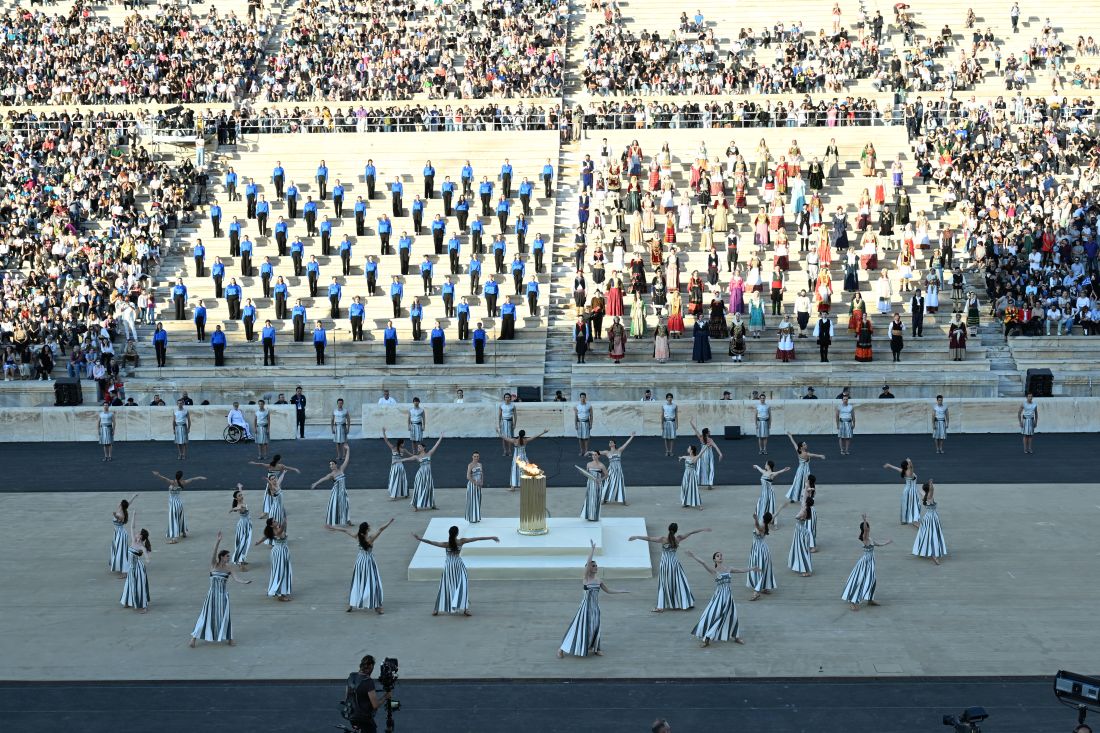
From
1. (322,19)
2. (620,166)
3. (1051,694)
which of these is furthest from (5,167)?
(1051,694)

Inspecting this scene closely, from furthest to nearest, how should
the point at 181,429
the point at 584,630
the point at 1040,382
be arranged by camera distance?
the point at 1040,382 < the point at 181,429 < the point at 584,630

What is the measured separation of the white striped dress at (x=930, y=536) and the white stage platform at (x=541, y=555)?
4.62 metres

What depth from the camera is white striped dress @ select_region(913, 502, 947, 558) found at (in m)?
25.7

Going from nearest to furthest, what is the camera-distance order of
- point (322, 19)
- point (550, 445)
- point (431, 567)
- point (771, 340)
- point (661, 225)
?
point (431, 567) < point (550, 445) < point (771, 340) < point (661, 225) < point (322, 19)

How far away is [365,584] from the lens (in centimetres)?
2320

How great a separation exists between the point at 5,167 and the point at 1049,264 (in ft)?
106

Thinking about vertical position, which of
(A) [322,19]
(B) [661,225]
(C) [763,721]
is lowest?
(C) [763,721]

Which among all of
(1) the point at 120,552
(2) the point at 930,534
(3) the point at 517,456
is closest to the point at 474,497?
(3) the point at 517,456

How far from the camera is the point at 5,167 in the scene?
161ft

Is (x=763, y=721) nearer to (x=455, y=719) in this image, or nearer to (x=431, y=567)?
(x=455, y=719)

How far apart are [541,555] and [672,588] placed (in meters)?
3.13

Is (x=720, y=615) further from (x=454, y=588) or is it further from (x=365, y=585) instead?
(x=365, y=585)

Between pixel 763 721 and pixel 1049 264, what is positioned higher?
pixel 1049 264

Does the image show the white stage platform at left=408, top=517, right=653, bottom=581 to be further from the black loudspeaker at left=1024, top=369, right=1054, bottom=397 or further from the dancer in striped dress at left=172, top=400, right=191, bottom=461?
the black loudspeaker at left=1024, top=369, right=1054, bottom=397
